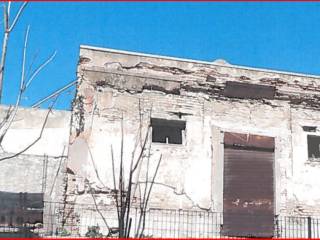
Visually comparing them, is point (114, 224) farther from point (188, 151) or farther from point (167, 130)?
point (167, 130)

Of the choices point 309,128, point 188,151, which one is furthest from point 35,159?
point 309,128

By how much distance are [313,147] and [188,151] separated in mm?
4340

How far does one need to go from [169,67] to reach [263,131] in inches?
139

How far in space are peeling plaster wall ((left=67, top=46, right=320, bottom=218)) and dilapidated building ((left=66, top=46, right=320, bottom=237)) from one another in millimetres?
30

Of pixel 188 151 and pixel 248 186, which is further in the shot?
pixel 248 186

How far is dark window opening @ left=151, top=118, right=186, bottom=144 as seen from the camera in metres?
16.4

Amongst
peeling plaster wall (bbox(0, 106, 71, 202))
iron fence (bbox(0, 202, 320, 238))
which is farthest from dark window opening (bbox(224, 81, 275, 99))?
peeling plaster wall (bbox(0, 106, 71, 202))

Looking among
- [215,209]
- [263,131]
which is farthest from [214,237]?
[263,131]

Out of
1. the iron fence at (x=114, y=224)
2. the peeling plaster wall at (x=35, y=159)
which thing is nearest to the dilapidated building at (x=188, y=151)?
the iron fence at (x=114, y=224)

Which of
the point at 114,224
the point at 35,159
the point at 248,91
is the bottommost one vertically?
the point at 114,224

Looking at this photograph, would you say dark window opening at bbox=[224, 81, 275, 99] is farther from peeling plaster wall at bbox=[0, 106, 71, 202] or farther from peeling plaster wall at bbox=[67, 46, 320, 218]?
peeling plaster wall at bbox=[0, 106, 71, 202]

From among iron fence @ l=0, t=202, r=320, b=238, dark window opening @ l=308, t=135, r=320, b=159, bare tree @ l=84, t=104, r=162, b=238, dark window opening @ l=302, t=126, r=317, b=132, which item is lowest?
iron fence @ l=0, t=202, r=320, b=238

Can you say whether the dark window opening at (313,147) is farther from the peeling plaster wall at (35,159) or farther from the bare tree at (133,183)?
the peeling plaster wall at (35,159)

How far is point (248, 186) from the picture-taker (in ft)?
54.2
